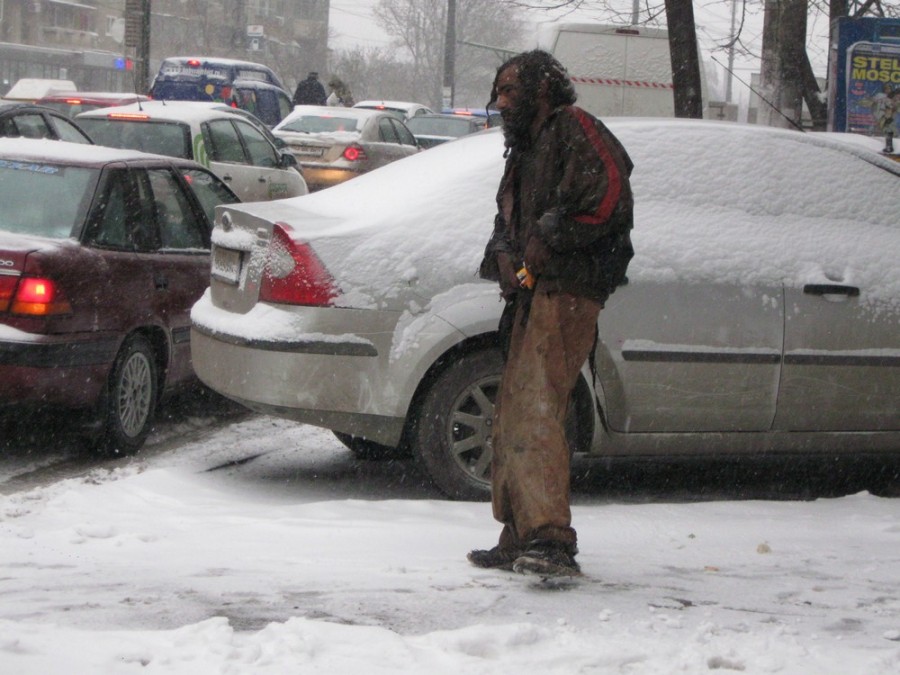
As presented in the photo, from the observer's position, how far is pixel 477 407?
594cm

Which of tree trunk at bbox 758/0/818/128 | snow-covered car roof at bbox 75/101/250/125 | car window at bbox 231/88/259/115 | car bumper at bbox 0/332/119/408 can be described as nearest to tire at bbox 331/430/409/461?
car bumper at bbox 0/332/119/408

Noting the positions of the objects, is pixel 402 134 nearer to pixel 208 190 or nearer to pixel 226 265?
pixel 208 190

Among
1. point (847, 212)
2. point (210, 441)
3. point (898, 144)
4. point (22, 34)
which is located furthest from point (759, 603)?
point (22, 34)

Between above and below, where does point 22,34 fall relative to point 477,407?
above

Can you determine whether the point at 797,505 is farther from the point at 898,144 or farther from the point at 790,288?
the point at 898,144

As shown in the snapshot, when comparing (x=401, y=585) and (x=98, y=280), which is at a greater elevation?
(x=98, y=280)

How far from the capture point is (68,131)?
12.7 metres

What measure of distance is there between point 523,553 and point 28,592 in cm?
148

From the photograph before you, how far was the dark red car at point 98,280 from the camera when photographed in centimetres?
643

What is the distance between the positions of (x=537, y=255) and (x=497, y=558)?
978 mm

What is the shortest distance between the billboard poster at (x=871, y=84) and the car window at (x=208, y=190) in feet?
21.7

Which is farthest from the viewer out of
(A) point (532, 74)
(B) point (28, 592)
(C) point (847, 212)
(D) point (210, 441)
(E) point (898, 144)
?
(E) point (898, 144)

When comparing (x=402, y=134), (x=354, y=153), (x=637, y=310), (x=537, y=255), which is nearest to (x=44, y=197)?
(x=637, y=310)

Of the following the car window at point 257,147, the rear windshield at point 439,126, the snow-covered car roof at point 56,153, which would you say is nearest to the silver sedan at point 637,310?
the snow-covered car roof at point 56,153
